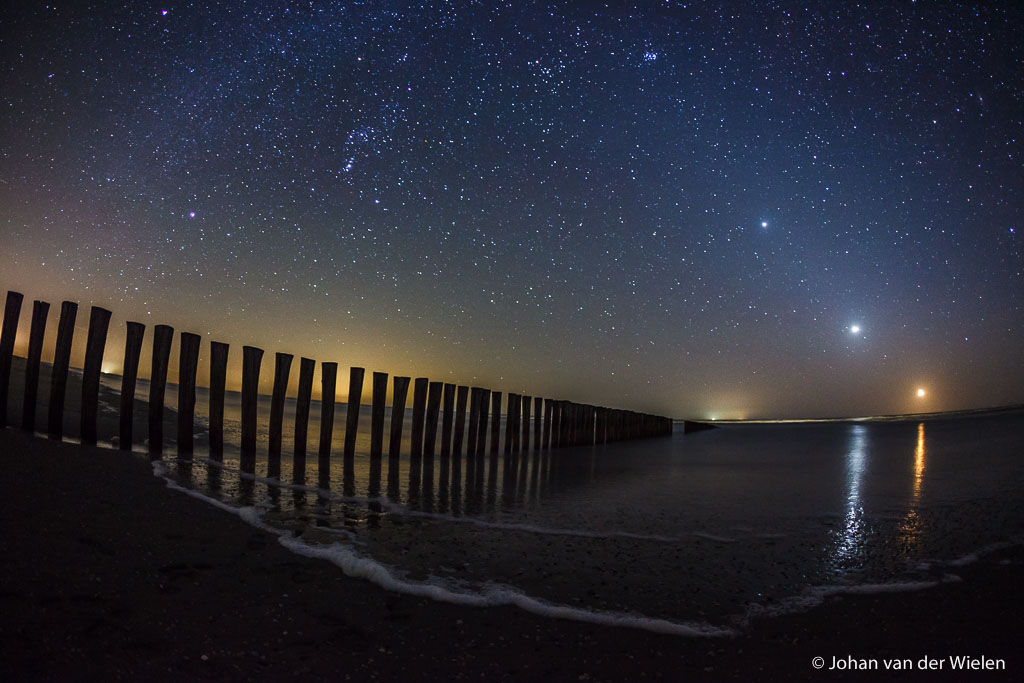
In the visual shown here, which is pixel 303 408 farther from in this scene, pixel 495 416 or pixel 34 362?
pixel 495 416

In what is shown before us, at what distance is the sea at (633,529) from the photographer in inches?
94.7

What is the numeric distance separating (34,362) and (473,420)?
579cm

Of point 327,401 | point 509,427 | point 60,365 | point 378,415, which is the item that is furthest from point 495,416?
point 60,365

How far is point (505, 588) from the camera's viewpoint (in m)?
2.42

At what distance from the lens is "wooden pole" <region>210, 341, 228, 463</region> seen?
239 inches

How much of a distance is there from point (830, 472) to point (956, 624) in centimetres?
562

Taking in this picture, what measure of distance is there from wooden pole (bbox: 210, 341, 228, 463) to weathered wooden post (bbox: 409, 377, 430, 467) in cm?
268

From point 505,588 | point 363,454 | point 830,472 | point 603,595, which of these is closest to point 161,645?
point 505,588

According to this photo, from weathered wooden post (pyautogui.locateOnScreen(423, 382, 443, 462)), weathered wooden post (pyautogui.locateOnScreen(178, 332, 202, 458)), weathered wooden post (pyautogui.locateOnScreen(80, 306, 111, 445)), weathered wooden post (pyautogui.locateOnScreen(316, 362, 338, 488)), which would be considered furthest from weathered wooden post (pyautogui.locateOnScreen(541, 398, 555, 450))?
weathered wooden post (pyautogui.locateOnScreen(80, 306, 111, 445))

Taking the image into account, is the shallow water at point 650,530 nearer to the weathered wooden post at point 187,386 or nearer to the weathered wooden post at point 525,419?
the weathered wooden post at point 187,386

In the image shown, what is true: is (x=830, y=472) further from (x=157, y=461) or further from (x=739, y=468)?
(x=157, y=461)

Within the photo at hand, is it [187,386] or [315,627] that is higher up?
[187,386]

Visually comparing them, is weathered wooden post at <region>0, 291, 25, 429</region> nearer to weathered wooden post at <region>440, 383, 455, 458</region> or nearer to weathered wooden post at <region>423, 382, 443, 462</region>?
weathered wooden post at <region>423, 382, 443, 462</region>

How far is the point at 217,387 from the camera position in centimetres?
609
